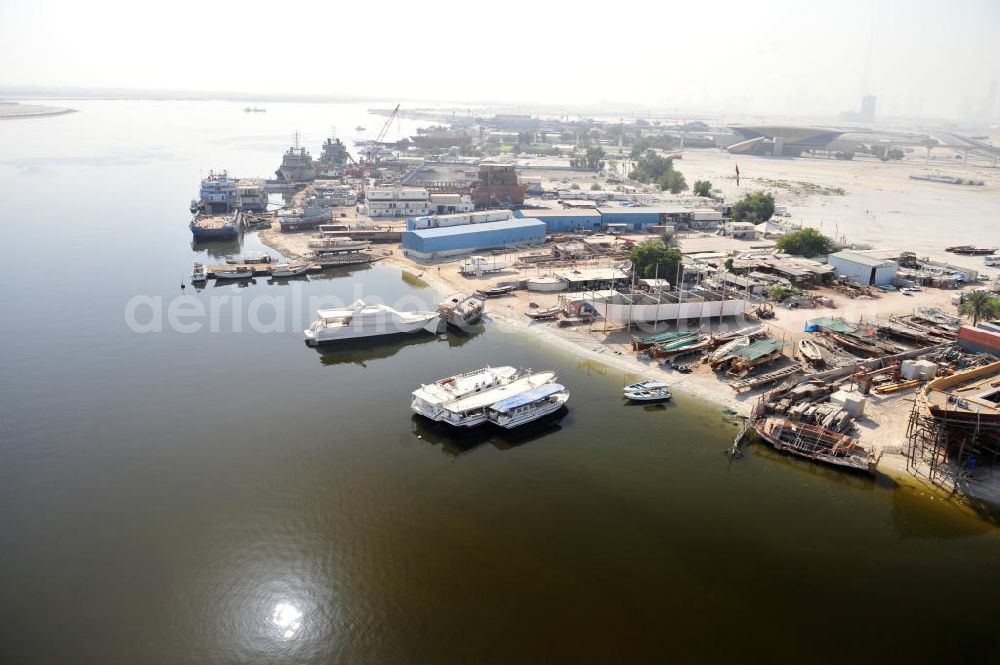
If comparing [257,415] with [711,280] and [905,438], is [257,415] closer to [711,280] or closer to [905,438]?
[905,438]

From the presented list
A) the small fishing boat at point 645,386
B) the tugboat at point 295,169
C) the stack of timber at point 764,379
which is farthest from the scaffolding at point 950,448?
the tugboat at point 295,169

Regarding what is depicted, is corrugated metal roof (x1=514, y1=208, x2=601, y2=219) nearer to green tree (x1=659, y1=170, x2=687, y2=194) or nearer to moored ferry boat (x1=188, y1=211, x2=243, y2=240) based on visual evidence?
moored ferry boat (x1=188, y1=211, x2=243, y2=240)

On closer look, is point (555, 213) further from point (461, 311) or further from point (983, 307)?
point (983, 307)

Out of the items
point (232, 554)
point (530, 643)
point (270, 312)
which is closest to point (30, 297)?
point (270, 312)

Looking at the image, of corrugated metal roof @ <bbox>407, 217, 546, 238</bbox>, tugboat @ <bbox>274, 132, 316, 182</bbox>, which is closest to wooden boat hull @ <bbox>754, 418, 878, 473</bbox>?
corrugated metal roof @ <bbox>407, 217, 546, 238</bbox>

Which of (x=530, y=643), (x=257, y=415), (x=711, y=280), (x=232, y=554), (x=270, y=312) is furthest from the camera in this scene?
(x=711, y=280)

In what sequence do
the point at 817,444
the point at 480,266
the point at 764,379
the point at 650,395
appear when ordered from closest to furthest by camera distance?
1. the point at 817,444
2. the point at 650,395
3. the point at 764,379
4. the point at 480,266

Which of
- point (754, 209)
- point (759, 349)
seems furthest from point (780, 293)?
point (754, 209)
